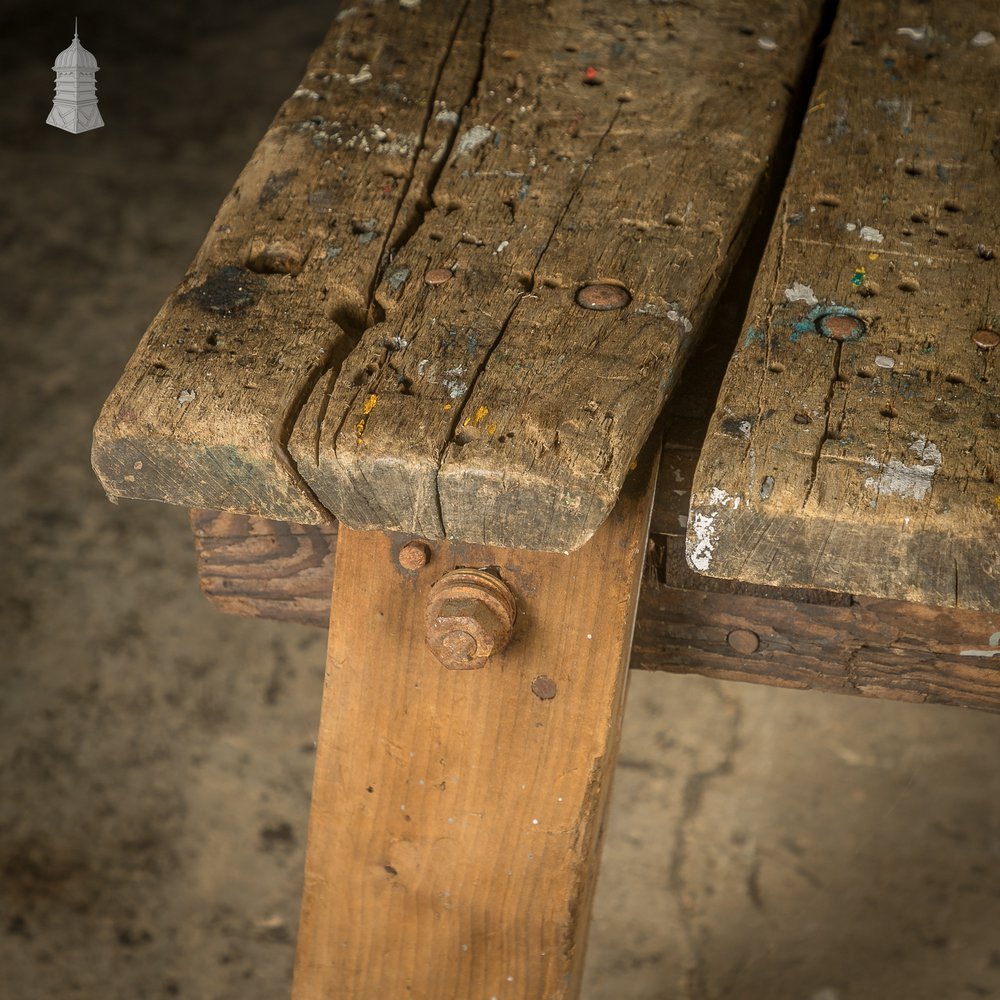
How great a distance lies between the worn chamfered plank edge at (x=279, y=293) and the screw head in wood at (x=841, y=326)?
0.37 m

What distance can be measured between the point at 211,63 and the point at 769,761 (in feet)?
7.62

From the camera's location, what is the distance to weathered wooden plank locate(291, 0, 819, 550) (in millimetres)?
1058

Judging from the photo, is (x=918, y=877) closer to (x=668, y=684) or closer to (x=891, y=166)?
(x=668, y=684)

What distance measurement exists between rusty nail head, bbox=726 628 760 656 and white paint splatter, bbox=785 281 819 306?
360 mm

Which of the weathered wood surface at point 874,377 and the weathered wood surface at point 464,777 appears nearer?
the weathered wood surface at point 874,377

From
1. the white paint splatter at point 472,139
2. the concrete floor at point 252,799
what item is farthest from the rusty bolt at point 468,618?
the concrete floor at point 252,799

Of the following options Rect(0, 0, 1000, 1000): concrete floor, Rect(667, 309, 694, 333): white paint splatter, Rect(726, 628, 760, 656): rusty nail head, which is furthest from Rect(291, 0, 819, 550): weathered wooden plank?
Rect(0, 0, 1000, 1000): concrete floor

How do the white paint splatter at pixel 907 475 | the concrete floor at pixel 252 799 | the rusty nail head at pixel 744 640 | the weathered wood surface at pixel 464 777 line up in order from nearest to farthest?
the white paint splatter at pixel 907 475 → the weathered wood surface at pixel 464 777 → the rusty nail head at pixel 744 640 → the concrete floor at pixel 252 799

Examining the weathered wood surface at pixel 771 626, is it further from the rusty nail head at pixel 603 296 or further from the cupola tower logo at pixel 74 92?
the cupola tower logo at pixel 74 92

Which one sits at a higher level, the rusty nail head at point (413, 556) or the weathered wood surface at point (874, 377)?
the weathered wood surface at point (874, 377)

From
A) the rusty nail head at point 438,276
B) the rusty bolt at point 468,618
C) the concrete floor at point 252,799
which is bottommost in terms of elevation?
the concrete floor at point 252,799

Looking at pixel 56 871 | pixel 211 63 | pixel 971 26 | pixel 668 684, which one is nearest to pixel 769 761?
pixel 668 684

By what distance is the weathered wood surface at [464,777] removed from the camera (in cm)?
124

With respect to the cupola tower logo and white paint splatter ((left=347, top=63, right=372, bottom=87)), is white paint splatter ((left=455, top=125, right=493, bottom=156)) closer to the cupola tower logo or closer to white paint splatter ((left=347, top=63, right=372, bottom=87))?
white paint splatter ((left=347, top=63, right=372, bottom=87))
